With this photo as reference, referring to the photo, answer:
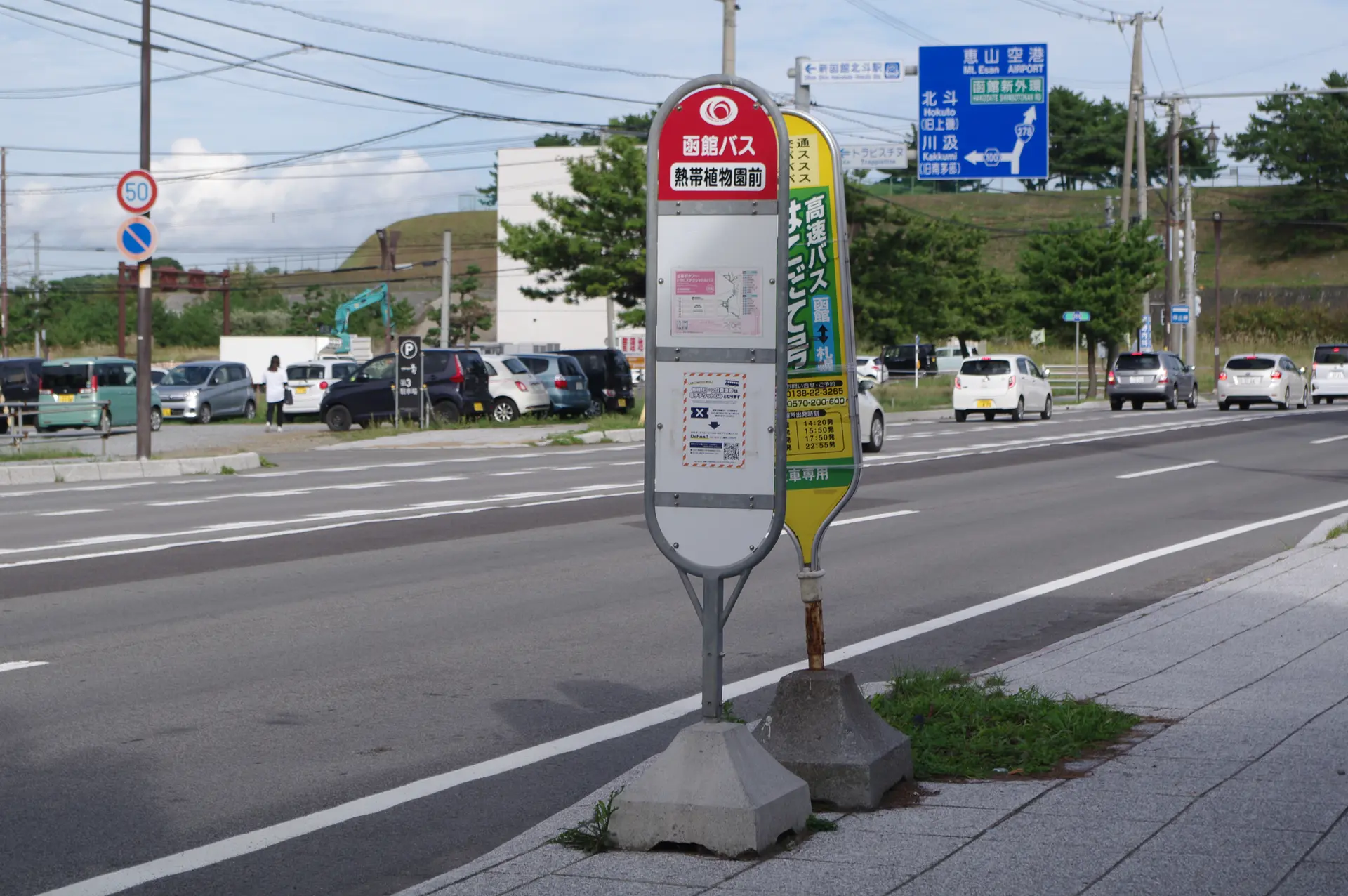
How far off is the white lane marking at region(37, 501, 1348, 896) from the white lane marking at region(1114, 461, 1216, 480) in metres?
11.4

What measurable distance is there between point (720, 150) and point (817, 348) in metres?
1.08

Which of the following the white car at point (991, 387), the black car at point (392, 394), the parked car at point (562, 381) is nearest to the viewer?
the black car at point (392, 394)

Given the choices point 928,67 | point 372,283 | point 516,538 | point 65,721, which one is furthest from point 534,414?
point 372,283

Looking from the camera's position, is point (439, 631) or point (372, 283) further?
point (372, 283)

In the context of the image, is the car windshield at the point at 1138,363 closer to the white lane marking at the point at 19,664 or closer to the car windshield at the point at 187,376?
the car windshield at the point at 187,376

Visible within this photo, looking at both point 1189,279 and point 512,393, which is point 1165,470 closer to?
point 512,393

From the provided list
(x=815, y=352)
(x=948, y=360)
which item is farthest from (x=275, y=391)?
(x=948, y=360)

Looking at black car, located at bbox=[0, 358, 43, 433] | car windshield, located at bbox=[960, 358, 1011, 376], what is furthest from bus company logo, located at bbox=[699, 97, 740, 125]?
black car, located at bbox=[0, 358, 43, 433]

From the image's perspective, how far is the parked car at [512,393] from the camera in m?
35.0

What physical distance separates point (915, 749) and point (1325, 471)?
17.9 metres

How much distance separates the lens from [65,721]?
268 inches

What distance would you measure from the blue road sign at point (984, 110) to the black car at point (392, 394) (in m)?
10.8

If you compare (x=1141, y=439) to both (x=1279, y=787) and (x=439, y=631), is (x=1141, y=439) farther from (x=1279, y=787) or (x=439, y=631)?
(x=1279, y=787)

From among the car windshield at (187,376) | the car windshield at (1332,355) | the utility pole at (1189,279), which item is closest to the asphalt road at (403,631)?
the car windshield at (187,376)
